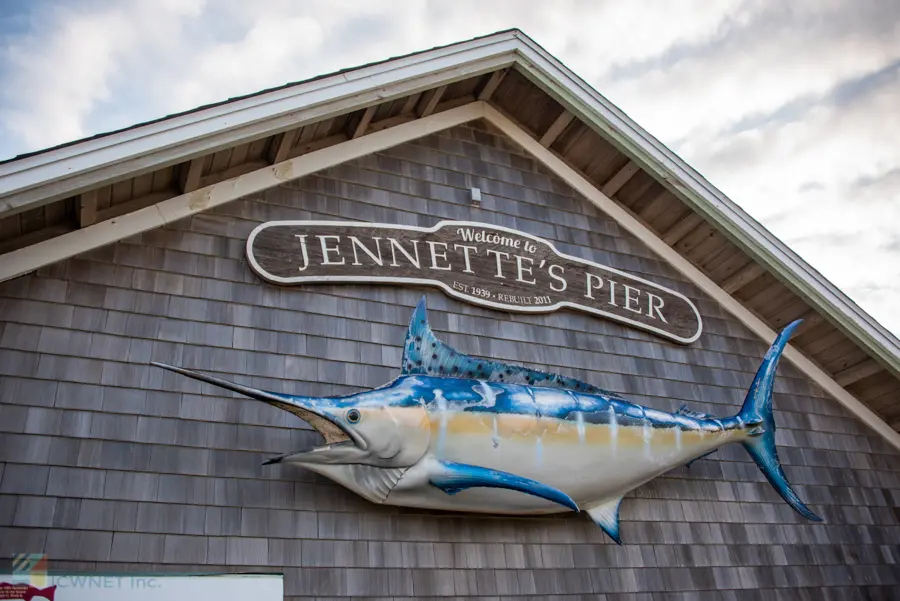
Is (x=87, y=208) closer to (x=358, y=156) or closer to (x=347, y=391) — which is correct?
(x=347, y=391)

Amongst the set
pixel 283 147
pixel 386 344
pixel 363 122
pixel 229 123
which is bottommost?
pixel 386 344

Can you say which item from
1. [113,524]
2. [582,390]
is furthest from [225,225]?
[582,390]

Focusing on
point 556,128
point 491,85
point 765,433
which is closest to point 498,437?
point 765,433

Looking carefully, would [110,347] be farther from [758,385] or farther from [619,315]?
[758,385]

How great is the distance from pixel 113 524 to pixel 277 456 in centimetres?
92

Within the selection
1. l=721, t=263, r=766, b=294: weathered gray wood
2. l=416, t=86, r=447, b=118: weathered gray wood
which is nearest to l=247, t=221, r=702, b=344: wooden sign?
l=721, t=263, r=766, b=294: weathered gray wood

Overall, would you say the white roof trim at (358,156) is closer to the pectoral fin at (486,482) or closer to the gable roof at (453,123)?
the gable roof at (453,123)

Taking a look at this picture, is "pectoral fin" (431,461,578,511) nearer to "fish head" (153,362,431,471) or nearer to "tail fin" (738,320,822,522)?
"fish head" (153,362,431,471)

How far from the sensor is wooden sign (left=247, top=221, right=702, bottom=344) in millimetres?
5336

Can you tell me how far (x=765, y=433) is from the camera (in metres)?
5.69

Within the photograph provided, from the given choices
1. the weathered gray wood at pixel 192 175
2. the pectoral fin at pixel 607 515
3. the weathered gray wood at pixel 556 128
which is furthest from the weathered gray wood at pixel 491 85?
the pectoral fin at pixel 607 515

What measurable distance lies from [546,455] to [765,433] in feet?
6.17

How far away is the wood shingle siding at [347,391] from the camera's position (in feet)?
13.7

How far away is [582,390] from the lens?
542 cm
